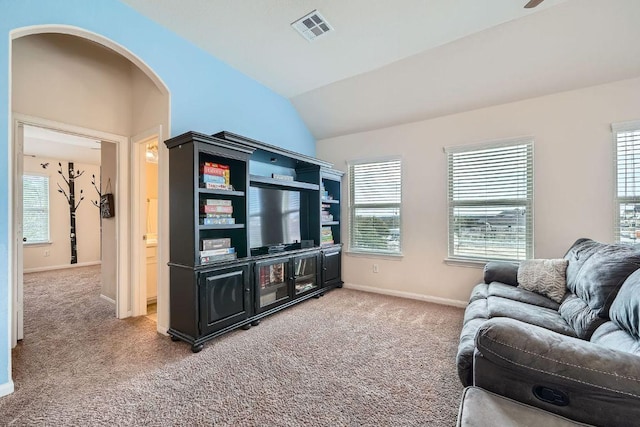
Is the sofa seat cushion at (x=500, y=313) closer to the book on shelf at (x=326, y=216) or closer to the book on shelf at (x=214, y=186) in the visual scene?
the book on shelf at (x=326, y=216)

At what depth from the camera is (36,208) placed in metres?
6.32

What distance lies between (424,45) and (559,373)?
3.08 metres

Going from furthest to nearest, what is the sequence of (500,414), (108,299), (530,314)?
(108,299), (530,314), (500,414)

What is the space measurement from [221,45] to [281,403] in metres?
3.39

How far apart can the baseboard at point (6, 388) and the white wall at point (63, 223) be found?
18.9 ft

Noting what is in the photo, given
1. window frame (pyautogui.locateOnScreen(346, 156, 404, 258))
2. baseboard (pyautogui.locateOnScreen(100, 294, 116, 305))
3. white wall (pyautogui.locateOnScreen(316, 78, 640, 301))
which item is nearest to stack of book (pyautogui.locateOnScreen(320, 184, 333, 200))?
window frame (pyautogui.locateOnScreen(346, 156, 404, 258))

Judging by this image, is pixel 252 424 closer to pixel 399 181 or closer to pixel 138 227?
pixel 138 227

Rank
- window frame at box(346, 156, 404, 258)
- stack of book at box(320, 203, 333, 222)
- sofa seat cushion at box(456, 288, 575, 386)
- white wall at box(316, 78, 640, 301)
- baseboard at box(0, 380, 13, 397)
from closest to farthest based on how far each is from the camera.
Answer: sofa seat cushion at box(456, 288, 575, 386), baseboard at box(0, 380, 13, 397), white wall at box(316, 78, 640, 301), window frame at box(346, 156, 404, 258), stack of book at box(320, 203, 333, 222)

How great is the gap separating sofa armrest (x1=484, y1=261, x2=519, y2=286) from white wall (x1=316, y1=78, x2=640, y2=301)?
50 centimetres

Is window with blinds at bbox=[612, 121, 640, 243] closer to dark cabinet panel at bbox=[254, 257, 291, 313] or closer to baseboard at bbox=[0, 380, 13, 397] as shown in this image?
dark cabinet panel at bbox=[254, 257, 291, 313]

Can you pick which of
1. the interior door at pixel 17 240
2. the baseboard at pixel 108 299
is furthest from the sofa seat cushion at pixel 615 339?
the baseboard at pixel 108 299

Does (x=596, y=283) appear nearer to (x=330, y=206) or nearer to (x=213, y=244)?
(x=213, y=244)

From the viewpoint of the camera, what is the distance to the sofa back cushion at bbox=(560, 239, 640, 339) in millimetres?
1708

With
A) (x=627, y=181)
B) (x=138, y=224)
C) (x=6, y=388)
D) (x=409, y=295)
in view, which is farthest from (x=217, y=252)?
(x=627, y=181)
